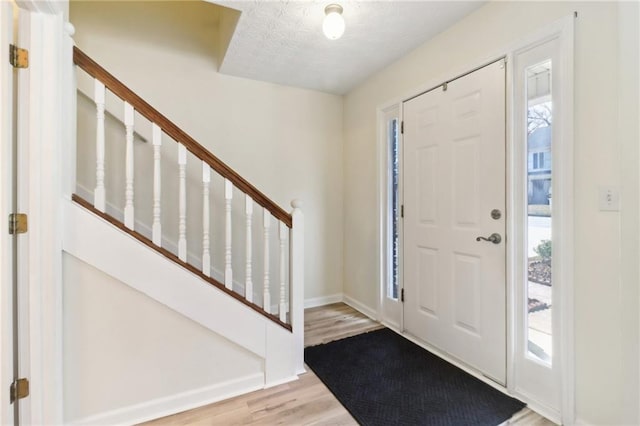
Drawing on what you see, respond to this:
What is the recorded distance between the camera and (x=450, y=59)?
6.68 feet

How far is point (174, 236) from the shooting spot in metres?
2.53

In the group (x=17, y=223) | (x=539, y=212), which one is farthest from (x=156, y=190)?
(x=539, y=212)

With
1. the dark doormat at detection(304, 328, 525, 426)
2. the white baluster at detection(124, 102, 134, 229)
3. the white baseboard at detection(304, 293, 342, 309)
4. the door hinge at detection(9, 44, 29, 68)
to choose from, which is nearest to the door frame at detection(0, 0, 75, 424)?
the door hinge at detection(9, 44, 29, 68)

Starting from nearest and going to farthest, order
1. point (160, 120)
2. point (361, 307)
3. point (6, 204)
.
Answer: point (6, 204) < point (160, 120) < point (361, 307)

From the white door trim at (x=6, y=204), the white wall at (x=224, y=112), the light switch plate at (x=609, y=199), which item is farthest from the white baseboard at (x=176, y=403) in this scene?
the light switch plate at (x=609, y=199)

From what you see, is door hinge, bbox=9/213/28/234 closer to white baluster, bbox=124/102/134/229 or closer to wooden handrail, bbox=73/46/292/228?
white baluster, bbox=124/102/134/229

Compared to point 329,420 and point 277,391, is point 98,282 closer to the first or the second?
point 277,391

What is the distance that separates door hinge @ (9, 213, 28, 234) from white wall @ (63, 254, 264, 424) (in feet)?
0.69

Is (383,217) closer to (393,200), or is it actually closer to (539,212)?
(393,200)

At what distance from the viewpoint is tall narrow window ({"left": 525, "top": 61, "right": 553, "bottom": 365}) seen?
5.04 ft

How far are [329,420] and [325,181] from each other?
7.59ft

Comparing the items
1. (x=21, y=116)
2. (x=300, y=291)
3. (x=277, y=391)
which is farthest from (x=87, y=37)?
(x=277, y=391)

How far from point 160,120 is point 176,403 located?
1606 millimetres

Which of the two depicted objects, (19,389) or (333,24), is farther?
(333,24)
